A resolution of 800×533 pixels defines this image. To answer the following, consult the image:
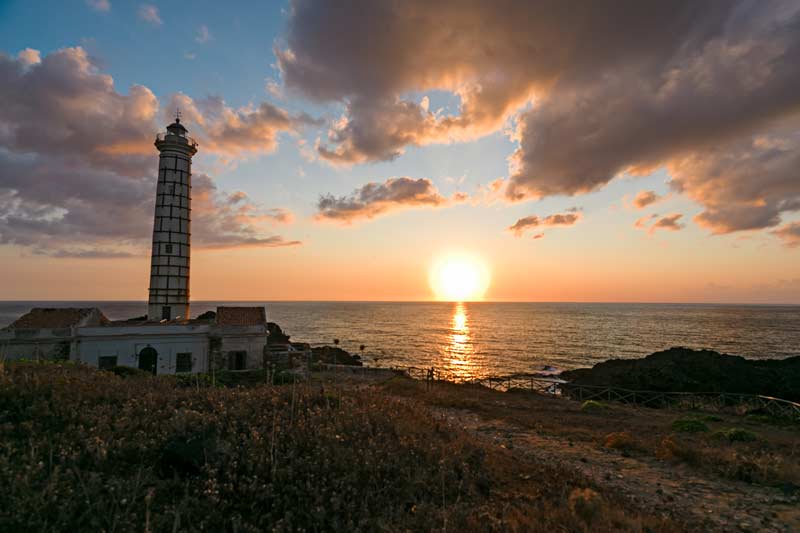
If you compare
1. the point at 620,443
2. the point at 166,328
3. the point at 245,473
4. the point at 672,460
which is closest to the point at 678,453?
the point at 672,460

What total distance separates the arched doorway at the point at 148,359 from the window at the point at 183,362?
1325mm

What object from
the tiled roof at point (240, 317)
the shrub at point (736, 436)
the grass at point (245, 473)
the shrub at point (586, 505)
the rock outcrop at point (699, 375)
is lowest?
the rock outcrop at point (699, 375)

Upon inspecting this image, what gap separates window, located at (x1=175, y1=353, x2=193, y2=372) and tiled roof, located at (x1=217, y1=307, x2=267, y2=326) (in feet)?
10.1

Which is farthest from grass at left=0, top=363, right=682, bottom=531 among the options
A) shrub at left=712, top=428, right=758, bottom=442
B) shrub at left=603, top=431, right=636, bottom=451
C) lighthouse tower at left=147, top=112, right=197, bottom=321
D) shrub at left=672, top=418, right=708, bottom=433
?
lighthouse tower at left=147, top=112, right=197, bottom=321

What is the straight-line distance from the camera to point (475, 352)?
62312 millimetres

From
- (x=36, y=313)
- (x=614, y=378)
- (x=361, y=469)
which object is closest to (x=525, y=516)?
(x=361, y=469)

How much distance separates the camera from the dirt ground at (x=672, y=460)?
7.33 metres

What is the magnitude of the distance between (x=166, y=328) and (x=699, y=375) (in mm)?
47312

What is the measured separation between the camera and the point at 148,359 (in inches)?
1025

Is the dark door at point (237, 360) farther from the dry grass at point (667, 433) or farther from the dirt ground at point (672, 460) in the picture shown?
the dirt ground at point (672, 460)

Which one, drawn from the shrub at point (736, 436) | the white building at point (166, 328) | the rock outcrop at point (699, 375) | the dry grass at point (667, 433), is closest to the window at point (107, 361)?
the white building at point (166, 328)

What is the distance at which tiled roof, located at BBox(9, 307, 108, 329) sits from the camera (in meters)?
24.6

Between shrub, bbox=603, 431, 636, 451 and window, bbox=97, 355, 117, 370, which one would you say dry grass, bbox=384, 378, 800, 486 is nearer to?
shrub, bbox=603, 431, 636, 451

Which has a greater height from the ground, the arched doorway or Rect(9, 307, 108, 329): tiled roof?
Rect(9, 307, 108, 329): tiled roof
